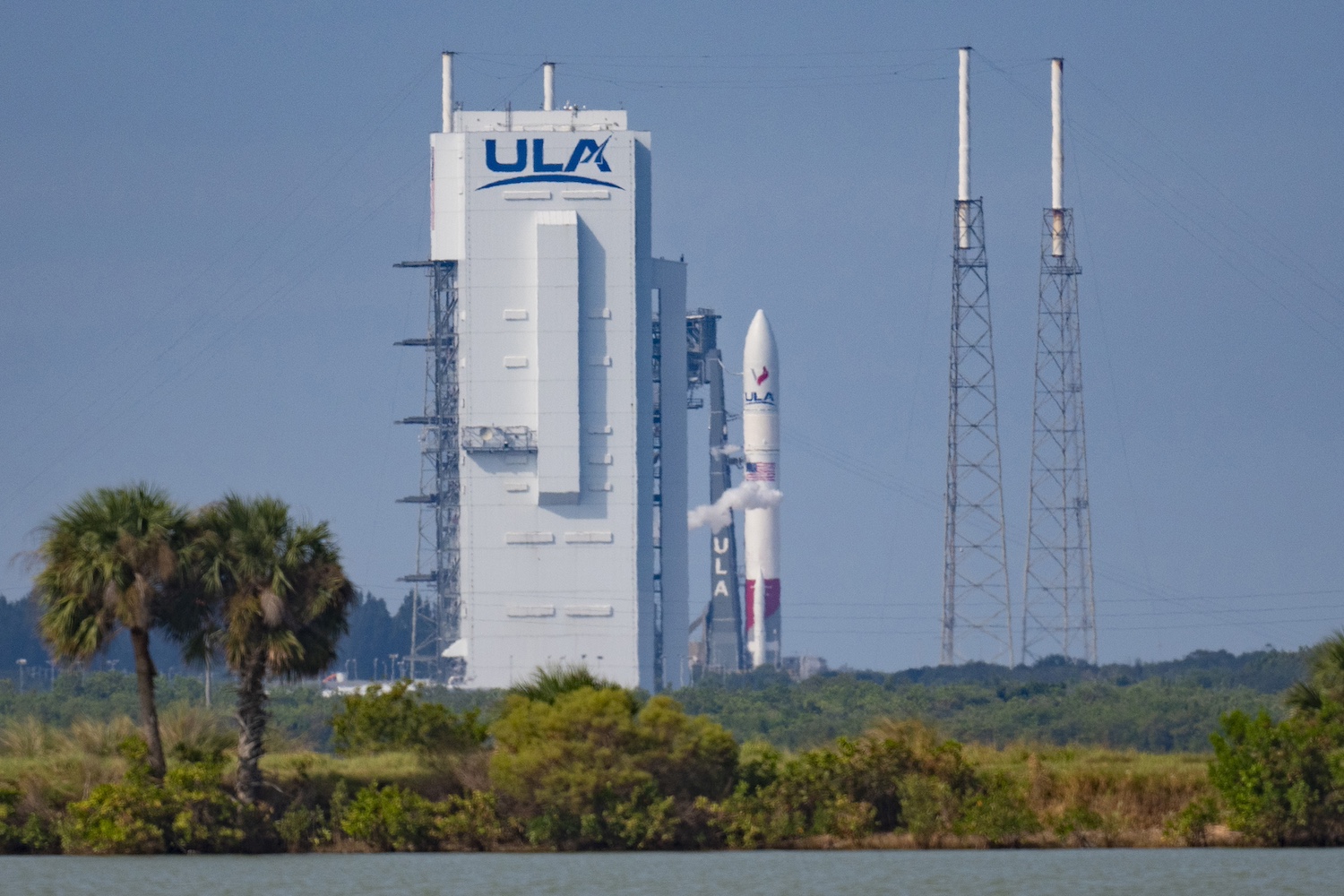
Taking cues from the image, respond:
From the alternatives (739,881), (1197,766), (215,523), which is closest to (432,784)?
(215,523)

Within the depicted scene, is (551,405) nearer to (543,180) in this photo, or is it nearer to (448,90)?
(543,180)

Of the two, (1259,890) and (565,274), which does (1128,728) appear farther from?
(1259,890)

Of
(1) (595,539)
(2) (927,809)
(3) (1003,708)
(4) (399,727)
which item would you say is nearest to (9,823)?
(4) (399,727)

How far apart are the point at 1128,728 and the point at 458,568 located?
121 feet

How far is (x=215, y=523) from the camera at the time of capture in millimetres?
47906

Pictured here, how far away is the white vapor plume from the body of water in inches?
3252

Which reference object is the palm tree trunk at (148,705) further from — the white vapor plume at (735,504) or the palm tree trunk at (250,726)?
the white vapor plume at (735,504)

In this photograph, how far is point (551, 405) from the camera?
374 ft

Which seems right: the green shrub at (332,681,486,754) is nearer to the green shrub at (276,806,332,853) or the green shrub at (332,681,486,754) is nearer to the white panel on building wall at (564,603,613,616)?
the green shrub at (276,806,332,853)

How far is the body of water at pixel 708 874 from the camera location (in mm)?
39062

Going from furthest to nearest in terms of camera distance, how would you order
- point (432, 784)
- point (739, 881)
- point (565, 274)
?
point (565, 274)
point (432, 784)
point (739, 881)

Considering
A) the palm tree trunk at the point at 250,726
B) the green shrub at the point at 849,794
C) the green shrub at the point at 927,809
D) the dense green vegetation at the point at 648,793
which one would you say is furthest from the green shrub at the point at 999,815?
the palm tree trunk at the point at 250,726

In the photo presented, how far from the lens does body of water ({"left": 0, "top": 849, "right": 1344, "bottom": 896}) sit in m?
39.1

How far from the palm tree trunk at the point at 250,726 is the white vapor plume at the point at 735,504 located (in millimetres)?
81181
